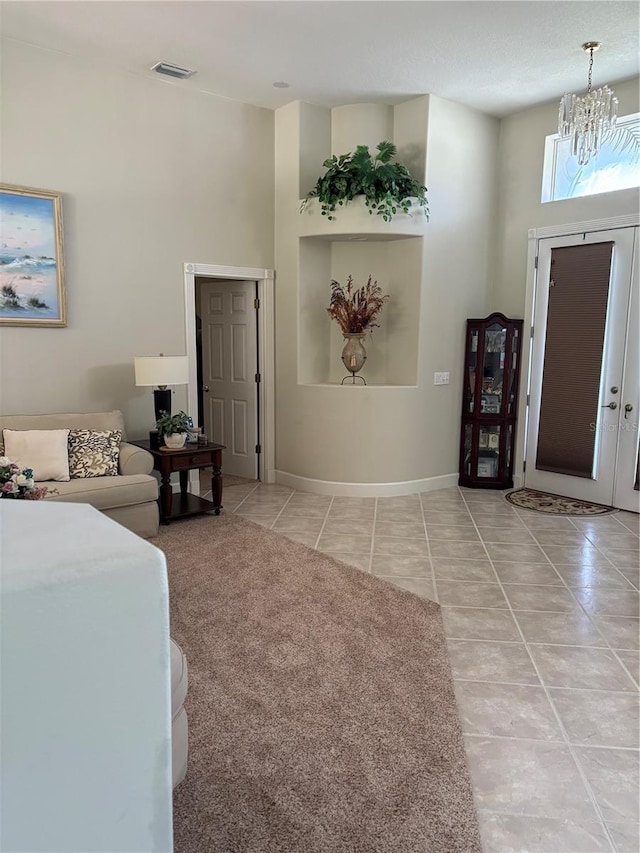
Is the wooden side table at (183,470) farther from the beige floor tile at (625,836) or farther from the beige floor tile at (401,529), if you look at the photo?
the beige floor tile at (625,836)

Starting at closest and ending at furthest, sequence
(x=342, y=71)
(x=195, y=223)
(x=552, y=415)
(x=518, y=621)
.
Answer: (x=518, y=621) < (x=342, y=71) < (x=195, y=223) < (x=552, y=415)

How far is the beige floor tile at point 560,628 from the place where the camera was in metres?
3.01

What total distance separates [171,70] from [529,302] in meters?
3.69

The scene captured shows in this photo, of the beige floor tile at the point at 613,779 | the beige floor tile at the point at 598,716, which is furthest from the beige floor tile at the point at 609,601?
the beige floor tile at the point at 613,779

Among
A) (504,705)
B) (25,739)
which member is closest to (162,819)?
(25,739)

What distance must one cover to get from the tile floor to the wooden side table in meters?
0.35

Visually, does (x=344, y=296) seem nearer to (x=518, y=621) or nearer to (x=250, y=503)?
(x=250, y=503)

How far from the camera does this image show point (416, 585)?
3.65m

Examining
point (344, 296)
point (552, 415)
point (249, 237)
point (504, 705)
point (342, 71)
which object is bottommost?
point (504, 705)

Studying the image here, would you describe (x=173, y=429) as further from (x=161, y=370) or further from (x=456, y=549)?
(x=456, y=549)

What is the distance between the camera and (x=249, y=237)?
18.7 feet

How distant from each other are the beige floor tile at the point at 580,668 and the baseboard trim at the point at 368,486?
276cm

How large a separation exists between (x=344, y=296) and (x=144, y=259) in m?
1.90

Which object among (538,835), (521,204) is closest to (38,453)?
(538,835)
